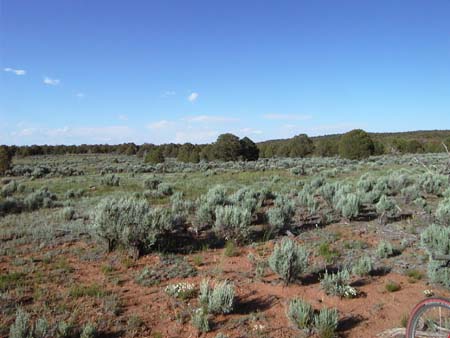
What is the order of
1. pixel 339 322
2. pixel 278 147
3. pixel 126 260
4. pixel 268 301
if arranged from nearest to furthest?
pixel 339 322, pixel 268 301, pixel 126 260, pixel 278 147

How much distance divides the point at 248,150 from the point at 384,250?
33.8 m

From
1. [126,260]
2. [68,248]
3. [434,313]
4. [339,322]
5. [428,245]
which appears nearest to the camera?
[434,313]

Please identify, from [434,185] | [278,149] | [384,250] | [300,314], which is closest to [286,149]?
[278,149]

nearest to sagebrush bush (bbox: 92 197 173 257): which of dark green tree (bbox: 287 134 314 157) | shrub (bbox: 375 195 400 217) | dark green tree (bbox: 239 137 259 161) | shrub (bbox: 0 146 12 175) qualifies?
shrub (bbox: 375 195 400 217)

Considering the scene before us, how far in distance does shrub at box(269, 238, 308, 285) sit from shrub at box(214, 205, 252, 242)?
6.58ft

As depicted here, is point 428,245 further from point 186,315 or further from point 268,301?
point 186,315

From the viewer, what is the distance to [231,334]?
4.25 metres

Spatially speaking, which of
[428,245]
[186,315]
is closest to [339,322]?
[186,315]

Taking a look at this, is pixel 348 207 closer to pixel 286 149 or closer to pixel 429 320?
pixel 429 320

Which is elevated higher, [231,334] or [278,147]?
[278,147]

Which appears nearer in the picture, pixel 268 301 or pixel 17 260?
pixel 268 301

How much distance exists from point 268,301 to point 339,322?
1048 mm

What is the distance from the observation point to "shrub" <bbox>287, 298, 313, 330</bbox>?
14.3 feet

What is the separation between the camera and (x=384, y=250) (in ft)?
22.3
